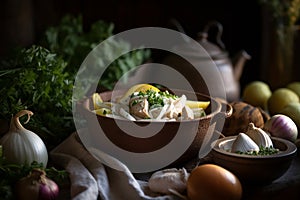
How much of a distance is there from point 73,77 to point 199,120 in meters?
0.41

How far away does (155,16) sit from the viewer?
1.95 metres

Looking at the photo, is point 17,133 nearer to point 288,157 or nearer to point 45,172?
point 45,172

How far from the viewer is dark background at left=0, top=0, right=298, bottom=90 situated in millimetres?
1902

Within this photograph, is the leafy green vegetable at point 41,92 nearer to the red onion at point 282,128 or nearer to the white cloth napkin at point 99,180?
the white cloth napkin at point 99,180

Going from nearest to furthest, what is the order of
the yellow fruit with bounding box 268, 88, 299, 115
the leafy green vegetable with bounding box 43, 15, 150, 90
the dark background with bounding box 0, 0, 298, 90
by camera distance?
1. the yellow fruit with bounding box 268, 88, 299, 115
2. the leafy green vegetable with bounding box 43, 15, 150, 90
3. the dark background with bounding box 0, 0, 298, 90

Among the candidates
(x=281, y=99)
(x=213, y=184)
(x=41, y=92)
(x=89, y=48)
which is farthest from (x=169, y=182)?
(x=89, y=48)

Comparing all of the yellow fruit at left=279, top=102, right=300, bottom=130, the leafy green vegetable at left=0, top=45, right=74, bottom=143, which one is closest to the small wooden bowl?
the yellow fruit at left=279, top=102, right=300, bottom=130

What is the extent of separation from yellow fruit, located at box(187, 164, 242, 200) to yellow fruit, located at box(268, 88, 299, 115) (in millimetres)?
495

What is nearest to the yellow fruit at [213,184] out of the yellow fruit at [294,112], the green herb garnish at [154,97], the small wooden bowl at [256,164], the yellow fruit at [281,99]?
the small wooden bowl at [256,164]

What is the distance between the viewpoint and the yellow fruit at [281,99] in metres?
1.26

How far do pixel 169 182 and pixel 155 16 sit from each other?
1.18 m

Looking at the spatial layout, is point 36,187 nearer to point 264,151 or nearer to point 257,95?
point 264,151

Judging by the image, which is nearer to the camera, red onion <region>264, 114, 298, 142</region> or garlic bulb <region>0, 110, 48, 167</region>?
garlic bulb <region>0, 110, 48, 167</region>

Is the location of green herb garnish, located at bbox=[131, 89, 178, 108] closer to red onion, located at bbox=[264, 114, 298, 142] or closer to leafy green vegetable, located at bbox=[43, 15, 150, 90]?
red onion, located at bbox=[264, 114, 298, 142]
